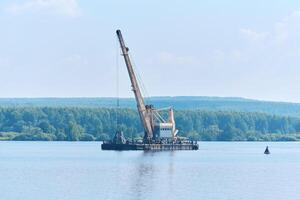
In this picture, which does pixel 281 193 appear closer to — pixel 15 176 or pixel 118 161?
pixel 15 176

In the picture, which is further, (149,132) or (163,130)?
(163,130)

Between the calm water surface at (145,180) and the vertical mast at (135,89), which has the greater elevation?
the vertical mast at (135,89)

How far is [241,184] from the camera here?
78188 millimetres

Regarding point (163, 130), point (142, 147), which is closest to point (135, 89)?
point (142, 147)

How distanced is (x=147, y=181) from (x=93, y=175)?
318 inches

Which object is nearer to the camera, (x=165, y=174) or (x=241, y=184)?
(x=241, y=184)

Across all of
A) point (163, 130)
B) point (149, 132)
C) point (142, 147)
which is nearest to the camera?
point (142, 147)

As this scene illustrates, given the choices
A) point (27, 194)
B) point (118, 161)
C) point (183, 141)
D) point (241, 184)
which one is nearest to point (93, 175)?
point (241, 184)

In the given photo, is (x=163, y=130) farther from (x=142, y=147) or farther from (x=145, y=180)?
(x=145, y=180)

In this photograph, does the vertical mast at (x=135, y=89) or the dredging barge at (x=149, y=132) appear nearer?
the vertical mast at (x=135, y=89)

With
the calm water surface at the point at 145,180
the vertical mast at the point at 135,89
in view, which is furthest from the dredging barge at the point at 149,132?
the calm water surface at the point at 145,180

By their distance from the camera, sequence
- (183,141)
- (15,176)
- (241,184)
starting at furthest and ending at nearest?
(183,141) → (15,176) → (241,184)

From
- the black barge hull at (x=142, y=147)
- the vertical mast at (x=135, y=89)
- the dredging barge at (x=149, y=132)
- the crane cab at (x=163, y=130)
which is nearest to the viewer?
the vertical mast at (x=135, y=89)

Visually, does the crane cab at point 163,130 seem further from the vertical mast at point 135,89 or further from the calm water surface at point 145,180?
the calm water surface at point 145,180
